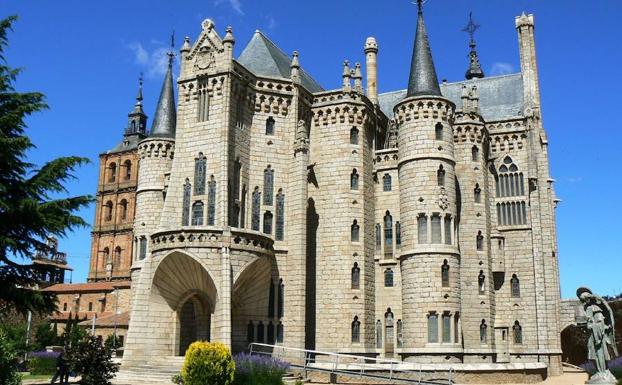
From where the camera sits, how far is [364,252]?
36.4 metres

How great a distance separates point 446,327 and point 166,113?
20858 mm

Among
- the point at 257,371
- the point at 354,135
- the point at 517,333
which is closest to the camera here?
the point at 257,371

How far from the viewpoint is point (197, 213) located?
32.9 meters

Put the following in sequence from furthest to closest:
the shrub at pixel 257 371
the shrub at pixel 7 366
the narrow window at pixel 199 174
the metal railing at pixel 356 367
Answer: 1. the narrow window at pixel 199 174
2. the metal railing at pixel 356 367
3. the shrub at pixel 257 371
4. the shrub at pixel 7 366

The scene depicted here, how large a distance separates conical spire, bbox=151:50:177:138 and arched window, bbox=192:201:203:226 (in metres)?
8.77

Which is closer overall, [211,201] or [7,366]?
[7,366]

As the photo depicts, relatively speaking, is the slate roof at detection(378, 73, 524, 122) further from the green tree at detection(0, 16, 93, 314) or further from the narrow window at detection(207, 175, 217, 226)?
the green tree at detection(0, 16, 93, 314)

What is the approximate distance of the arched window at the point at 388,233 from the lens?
37750 mm

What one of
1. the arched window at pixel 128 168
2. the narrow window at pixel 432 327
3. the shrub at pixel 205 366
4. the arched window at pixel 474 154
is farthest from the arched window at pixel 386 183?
the arched window at pixel 128 168

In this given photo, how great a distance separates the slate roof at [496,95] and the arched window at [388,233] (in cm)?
1104

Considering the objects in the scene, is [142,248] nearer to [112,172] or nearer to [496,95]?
[496,95]

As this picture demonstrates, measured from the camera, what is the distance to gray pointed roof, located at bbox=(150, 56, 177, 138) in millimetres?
40406

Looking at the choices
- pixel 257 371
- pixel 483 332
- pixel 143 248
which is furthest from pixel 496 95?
pixel 257 371

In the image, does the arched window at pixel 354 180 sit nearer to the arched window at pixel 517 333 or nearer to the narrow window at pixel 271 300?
the narrow window at pixel 271 300
